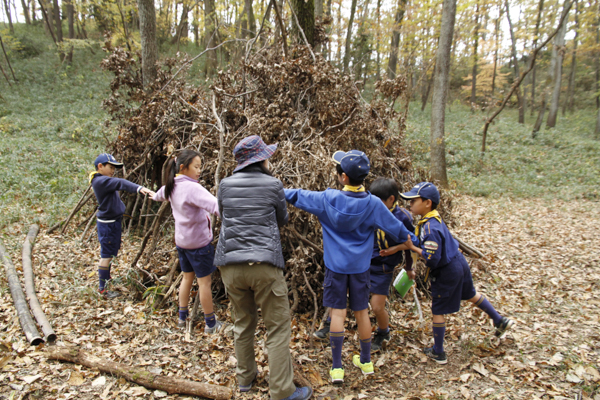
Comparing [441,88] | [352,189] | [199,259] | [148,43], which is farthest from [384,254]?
[441,88]

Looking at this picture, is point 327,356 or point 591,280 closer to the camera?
point 327,356

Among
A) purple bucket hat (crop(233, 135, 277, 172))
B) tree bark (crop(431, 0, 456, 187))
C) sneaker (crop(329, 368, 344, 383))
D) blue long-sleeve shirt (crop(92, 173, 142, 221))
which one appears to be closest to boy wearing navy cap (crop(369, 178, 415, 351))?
sneaker (crop(329, 368, 344, 383))

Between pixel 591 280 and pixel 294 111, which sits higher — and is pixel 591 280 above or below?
below

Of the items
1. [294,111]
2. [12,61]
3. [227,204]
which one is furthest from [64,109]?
[227,204]

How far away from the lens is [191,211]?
3256 millimetres

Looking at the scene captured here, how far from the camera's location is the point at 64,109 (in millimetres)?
14281

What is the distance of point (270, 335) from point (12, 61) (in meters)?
24.8

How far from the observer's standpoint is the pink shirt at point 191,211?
317 centimetres

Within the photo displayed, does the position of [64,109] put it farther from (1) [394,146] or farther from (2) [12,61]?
(1) [394,146]

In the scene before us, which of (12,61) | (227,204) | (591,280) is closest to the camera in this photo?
(227,204)

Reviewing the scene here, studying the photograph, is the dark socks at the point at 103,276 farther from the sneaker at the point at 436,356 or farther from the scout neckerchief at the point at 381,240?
the sneaker at the point at 436,356

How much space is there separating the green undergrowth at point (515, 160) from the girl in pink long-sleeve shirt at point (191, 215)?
7673mm

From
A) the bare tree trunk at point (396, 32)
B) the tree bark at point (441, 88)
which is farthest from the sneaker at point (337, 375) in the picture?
the bare tree trunk at point (396, 32)

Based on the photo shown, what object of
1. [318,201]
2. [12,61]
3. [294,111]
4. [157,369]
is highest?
[12,61]
